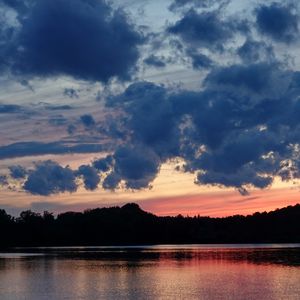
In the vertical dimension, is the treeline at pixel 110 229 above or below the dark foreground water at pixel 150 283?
above

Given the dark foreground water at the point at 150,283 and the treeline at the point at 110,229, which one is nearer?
the dark foreground water at the point at 150,283

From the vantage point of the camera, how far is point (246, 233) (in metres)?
197

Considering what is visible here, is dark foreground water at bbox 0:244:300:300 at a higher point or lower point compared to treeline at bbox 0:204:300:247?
lower

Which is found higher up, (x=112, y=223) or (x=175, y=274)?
(x=112, y=223)

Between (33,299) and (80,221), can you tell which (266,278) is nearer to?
(33,299)

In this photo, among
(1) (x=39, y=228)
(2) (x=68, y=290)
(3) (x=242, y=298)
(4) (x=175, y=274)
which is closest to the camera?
(3) (x=242, y=298)

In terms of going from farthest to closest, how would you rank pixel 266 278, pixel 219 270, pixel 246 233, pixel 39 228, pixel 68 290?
pixel 246 233, pixel 39 228, pixel 219 270, pixel 266 278, pixel 68 290

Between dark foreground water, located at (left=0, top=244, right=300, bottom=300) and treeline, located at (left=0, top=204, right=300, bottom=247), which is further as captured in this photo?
treeline, located at (left=0, top=204, right=300, bottom=247)

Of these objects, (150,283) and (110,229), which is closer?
(150,283)

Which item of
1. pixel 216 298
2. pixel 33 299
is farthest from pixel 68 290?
pixel 216 298

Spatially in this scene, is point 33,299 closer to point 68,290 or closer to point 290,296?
point 68,290

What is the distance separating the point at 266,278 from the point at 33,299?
72.4 feet

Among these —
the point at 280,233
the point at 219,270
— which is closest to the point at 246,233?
the point at 280,233

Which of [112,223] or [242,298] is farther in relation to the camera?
[112,223]
